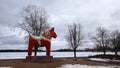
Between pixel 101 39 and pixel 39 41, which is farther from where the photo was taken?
pixel 101 39

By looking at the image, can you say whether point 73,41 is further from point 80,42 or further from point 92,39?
point 92,39

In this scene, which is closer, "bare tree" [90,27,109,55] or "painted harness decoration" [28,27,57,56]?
"painted harness decoration" [28,27,57,56]

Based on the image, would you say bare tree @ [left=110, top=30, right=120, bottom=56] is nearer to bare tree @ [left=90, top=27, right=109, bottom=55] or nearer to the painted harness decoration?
bare tree @ [left=90, top=27, right=109, bottom=55]

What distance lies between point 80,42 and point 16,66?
33.3 metres

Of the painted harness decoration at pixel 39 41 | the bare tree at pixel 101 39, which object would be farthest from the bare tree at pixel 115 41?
the painted harness decoration at pixel 39 41

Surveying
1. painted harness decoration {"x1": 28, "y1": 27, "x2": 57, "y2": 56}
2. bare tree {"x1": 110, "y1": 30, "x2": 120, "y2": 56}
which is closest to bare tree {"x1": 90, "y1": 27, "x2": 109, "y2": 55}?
bare tree {"x1": 110, "y1": 30, "x2": 120, "y2": 56}

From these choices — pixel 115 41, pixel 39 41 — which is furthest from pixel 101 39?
pixel 39 41

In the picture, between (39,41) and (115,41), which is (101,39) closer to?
(115,41)

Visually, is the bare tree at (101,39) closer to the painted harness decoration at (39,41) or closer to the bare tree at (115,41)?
the bare tree at (115,41)

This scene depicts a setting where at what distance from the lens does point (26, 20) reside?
1442 inches

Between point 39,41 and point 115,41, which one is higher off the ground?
point 39,41

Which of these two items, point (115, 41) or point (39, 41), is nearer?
point (39, 41)

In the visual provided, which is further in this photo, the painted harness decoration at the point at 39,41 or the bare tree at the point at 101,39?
the bare tree at the point at 101,39

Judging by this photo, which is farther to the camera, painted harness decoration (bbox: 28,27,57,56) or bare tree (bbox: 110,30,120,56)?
→ bare tree (bbox: 110,30,120,56)
